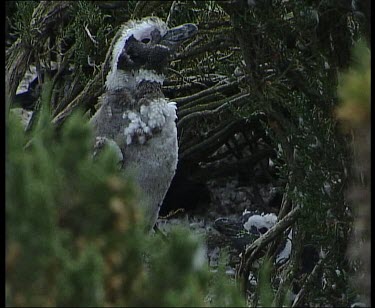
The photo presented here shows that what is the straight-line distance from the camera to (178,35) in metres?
3.42

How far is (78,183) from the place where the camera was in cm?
139

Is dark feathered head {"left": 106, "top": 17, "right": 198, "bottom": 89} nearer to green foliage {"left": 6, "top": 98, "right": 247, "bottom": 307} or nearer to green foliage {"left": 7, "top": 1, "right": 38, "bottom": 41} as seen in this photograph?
green foliage {"left": 7, "top": 1, "right": 38, "bottom": 41}

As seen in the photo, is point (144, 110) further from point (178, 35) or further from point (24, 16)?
point (24, 16)

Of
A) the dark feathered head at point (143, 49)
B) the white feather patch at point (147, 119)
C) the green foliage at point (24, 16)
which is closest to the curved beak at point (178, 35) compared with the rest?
the dark feathered head at point (143, 49)

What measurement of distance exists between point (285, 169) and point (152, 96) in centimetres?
58

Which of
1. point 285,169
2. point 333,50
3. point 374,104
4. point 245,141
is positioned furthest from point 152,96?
point 245,141

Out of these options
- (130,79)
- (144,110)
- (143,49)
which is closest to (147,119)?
(144,110)

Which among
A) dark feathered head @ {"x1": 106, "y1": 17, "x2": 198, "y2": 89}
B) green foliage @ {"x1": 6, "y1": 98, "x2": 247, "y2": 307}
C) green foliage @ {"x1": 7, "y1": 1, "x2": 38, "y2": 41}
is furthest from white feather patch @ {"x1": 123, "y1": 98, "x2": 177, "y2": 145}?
green foliage @ {"x1": 6, "y1": 98, "x2": 247, "y2": 307}

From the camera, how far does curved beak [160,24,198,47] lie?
3373mm

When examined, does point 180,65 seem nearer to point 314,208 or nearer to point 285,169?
point 285,169

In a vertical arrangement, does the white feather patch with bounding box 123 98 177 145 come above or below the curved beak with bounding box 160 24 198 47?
below

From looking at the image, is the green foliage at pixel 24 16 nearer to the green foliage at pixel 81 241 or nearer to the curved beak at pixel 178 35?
the curved beak at pixel 178 35

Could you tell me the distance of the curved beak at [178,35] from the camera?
337 centimetres

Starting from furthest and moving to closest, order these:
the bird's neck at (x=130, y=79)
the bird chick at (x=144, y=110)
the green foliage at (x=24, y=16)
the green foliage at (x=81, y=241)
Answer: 1. the green foliage at (x=24, y=16)
2. the bird's neck at (x=130, y=79)
3. the bird chick at (x=144, y=110)
4. the green foliage at (x=81, y=241)
